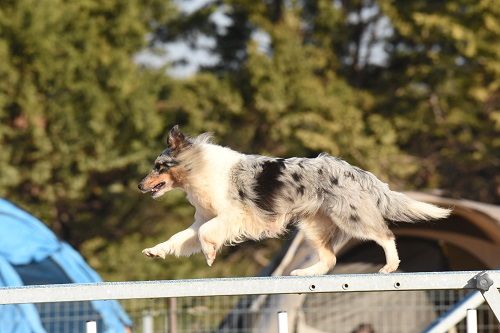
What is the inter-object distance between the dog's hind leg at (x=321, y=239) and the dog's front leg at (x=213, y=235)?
39cm

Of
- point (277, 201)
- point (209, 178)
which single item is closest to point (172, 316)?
point (209, 178)

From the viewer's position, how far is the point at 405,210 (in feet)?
17.5

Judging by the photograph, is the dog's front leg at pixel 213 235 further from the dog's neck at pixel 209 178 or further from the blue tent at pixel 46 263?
the blue tent at pixel 46 263

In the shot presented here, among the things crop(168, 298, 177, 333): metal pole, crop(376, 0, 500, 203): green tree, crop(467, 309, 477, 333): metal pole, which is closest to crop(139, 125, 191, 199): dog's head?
crop(467, 309, 477, 333): metal pole

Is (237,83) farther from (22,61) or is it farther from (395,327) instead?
(395,327)

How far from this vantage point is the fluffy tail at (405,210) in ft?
17.3

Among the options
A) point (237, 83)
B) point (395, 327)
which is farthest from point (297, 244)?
point (237, 83)

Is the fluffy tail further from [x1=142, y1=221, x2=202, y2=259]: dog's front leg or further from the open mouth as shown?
the open mouth

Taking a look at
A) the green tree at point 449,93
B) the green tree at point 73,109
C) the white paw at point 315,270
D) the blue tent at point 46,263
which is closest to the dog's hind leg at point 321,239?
the white paw at point 315,270

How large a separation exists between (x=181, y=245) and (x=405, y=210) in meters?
1.03

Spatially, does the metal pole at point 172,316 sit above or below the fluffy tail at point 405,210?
below

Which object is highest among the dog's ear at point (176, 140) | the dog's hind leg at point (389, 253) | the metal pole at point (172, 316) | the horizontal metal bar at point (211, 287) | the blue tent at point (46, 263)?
the dog's ear at point (176, 140)

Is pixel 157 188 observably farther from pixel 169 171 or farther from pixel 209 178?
pixel 209 178

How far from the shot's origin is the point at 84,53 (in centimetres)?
1731
